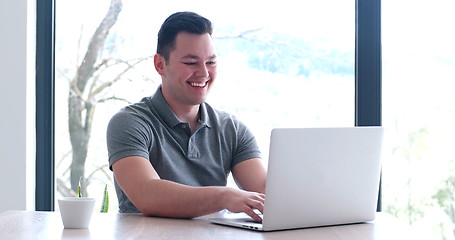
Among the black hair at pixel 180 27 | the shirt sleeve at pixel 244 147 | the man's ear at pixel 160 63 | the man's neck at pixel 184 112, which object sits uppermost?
the black hair at pixel 180 27

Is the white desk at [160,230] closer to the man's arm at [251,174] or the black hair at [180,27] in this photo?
the man's arm at [251,174]

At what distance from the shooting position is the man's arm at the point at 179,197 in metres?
1.65

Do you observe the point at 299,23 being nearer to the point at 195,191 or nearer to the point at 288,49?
the point at 288,49

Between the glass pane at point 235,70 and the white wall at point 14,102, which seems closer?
the white wall at point 14,102

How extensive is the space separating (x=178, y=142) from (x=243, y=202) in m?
0.61

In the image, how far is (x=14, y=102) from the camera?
291 cm

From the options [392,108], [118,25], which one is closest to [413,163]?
[392,108]

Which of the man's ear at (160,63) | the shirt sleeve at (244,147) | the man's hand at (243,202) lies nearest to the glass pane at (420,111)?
the shirt sleeve at (244,147)

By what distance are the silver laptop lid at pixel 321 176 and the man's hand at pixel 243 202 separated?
14cm

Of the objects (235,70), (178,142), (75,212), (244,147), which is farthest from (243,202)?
(235,70)

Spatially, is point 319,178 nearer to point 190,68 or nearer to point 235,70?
point 190,68

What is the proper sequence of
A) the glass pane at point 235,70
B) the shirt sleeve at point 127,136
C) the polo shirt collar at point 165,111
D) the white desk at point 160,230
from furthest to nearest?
1. the glass pane at point 235,70
2. the polo shirt collar at point 165,111
3. the shirt sleeve at point 127,136
4. the white desk at point 160,230

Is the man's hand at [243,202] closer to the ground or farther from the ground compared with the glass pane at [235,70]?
closer to the ground

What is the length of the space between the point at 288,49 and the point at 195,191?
1.48 meters
